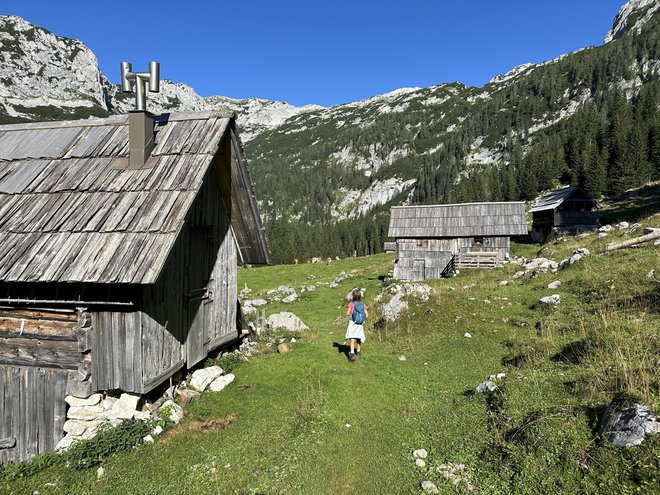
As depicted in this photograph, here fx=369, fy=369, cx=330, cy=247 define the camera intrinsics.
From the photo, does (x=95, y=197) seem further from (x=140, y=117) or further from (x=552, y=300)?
(x=552, y=300)

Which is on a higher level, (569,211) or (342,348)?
(569,211)

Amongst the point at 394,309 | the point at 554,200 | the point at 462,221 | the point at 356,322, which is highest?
the point at 554,200

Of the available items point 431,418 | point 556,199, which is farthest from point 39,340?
point 556,199

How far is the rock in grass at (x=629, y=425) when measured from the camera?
16.2 feet

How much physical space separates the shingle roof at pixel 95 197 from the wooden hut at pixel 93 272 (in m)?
0.03

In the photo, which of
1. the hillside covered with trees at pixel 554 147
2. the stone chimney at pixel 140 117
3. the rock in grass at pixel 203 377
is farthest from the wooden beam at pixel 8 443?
the hillside covered with trees at pixel 554 147

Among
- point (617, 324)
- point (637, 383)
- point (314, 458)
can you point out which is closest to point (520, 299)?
point (617, 324)

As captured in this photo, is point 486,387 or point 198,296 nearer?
point 486,387

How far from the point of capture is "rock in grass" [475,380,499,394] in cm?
843

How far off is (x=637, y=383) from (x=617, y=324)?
154 inches

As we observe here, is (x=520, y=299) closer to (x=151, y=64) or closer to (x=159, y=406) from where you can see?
(x=159, y=406)

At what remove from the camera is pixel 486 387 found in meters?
8.59

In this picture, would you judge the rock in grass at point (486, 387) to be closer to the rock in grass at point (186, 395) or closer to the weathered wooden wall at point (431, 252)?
the rock in grass at point (186, 395)

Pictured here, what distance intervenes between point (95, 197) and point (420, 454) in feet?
30.5
